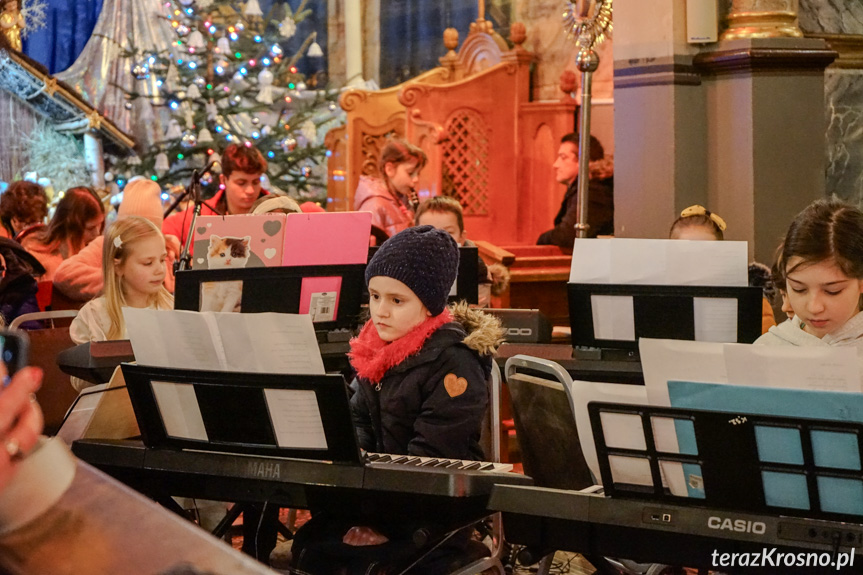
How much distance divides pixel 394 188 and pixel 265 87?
546cm

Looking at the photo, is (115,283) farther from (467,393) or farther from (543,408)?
(543,408)

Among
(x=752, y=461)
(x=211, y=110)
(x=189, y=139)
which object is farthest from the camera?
(x=211, y=110)

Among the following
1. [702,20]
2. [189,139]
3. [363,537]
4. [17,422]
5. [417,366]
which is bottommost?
[363,537]

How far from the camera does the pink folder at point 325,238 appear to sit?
3.89 metres

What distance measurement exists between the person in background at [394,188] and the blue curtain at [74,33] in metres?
6.87

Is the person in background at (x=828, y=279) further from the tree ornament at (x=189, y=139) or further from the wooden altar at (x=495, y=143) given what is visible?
the tree ornament at (x=189, y=139)

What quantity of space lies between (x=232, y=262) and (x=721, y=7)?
3.21 meters

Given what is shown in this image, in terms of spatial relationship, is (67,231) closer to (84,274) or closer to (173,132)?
(84,274)

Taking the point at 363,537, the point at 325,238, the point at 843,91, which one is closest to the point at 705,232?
the point at 325,238

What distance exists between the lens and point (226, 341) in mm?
2602

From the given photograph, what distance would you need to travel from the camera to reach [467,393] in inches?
116

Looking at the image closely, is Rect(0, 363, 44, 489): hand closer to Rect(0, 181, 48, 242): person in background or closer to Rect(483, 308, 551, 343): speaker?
Rect(483, 308, 551, 343): speaker

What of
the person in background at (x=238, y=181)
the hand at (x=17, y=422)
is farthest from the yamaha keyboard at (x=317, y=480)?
the person in background at (x=238, y=181)

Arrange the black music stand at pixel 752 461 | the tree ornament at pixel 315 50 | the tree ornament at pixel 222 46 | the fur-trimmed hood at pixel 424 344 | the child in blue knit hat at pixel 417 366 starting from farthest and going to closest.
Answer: the tree ornament at pixel 315 50
the tree ornament at pixel 222 46
the fur-trimmed hood at pixel 424 344
the child in blue knit hat at pixel 417 366
the black music stand at pixel 752 461
